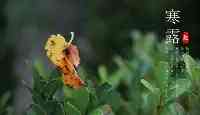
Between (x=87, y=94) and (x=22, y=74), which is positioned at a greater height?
(x=87, y=94)

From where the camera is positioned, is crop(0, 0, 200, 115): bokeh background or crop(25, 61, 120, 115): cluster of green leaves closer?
crop(25, 61, 120, 115): cluster of green leaves

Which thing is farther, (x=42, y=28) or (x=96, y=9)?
(x=96, y=9)

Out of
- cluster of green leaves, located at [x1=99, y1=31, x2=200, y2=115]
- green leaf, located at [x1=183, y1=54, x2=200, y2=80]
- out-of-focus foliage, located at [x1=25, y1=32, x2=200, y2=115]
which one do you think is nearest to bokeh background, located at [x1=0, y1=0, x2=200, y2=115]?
cluster of green leaves, located at [x1=99, y1=31, x2=200, y2=115]

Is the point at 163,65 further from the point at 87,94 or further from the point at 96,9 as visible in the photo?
the point at 96,9

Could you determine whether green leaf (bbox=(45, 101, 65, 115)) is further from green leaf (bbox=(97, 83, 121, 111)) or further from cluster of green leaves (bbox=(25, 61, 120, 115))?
green leaf (bbox=(97, 83, 121, 111))

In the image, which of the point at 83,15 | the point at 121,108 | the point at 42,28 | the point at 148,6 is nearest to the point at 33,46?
the point at 42,28

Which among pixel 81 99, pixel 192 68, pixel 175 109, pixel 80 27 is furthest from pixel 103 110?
pixel 80 27

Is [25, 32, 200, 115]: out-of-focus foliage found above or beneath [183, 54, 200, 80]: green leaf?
beneath

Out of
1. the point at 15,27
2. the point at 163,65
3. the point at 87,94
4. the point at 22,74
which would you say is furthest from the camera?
the point at 15,27

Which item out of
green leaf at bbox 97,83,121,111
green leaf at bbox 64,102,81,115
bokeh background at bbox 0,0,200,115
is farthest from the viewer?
bokeh background at bbox 0,0,200,115
